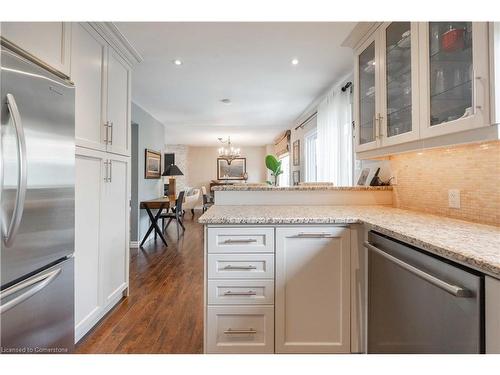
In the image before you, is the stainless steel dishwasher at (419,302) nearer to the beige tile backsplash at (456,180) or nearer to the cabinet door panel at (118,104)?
the beige tile backsplash at (456,180)

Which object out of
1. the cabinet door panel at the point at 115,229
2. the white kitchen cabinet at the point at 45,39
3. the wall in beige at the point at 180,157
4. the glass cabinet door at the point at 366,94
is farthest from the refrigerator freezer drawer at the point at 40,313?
the wall in beige at the point at 180,157

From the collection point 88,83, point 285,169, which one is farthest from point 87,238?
point 285,169

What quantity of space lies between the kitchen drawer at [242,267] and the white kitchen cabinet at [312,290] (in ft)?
0.23

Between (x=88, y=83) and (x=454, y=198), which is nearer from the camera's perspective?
(x=454, y=198)

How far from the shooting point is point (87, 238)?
1911 mm

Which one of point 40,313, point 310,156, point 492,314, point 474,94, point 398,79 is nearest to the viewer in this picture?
point 492,314

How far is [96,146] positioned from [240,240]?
1315 millimetres

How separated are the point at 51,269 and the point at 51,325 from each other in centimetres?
27

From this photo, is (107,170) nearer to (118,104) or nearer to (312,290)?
(118,104)

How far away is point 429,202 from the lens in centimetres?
180

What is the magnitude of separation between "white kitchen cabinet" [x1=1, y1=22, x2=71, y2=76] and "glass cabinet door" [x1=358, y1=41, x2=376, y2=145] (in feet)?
6.61
